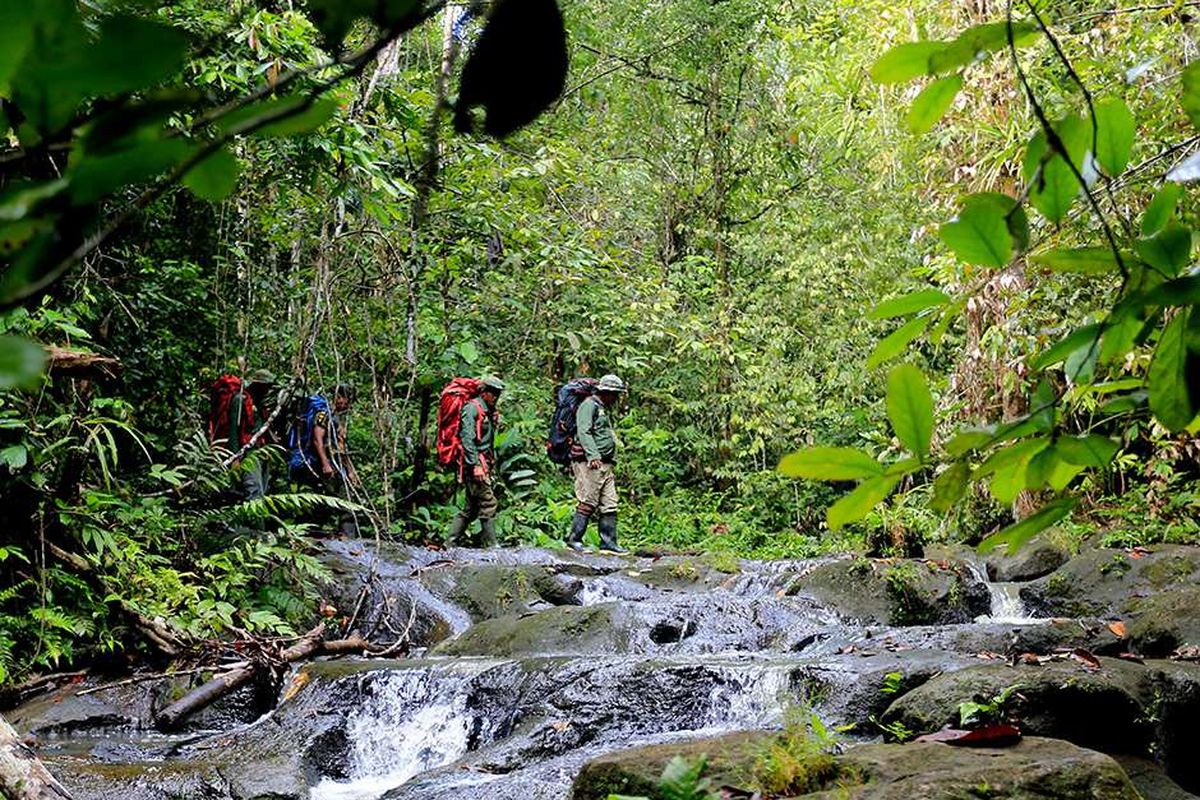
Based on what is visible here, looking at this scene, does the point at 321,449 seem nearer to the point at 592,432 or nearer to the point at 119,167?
the point at 592,432

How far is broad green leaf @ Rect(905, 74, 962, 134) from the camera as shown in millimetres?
908

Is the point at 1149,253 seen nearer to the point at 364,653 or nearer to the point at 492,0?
the point at 492,0

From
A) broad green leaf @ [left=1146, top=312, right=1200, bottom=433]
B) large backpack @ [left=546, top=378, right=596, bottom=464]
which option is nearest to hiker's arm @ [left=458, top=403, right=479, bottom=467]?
large backpack @ [left=546, top=378, right=596, bottom=464]

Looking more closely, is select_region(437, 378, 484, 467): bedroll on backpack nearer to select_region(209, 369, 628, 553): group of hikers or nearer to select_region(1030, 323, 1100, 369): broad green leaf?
select_region(209, 369, 628, 553): group of hikers

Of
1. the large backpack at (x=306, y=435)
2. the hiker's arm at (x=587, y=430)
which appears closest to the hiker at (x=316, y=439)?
the large backpack at (x=306, y=435)

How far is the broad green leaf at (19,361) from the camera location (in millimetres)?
407

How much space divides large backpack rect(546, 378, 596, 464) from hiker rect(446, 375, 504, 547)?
2.35 feet

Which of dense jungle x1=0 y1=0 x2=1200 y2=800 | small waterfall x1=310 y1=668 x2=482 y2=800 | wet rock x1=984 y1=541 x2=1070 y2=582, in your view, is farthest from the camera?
wet rock x1=984 y1=541 x2=1070 y2=582

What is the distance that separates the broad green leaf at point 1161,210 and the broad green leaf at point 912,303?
19cm

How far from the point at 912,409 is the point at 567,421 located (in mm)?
10894

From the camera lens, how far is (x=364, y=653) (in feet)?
26.9

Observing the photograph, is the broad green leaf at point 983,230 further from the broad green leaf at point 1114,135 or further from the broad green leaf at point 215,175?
the broad green leaf at point 215,175

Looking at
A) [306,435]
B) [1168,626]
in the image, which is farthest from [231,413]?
[1168,626]

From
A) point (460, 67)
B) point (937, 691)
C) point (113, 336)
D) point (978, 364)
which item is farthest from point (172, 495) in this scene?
point (460, 67)
